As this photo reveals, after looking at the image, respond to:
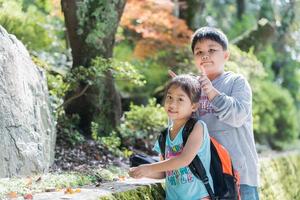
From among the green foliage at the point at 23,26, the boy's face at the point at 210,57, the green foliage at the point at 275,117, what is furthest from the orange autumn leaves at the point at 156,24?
the boy's face at the point at 210,57

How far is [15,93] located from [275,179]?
12.3ft

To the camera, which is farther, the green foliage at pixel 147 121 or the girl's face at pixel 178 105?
the green foliage at pixel 147 121

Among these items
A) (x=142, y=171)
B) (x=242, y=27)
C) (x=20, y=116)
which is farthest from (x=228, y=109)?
(x=242, y=27)

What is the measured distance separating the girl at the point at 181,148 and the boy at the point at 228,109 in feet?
0.38

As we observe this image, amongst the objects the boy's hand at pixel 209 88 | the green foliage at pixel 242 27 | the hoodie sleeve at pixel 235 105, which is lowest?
the hoodie sleeve at pixel 235 105

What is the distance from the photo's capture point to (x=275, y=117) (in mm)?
13477

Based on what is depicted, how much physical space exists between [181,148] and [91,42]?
3.70 meters

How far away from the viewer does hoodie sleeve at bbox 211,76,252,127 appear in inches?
132

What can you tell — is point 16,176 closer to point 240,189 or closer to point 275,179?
point 240,189

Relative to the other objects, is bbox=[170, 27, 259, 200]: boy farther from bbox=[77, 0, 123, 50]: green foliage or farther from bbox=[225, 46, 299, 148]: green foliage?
bbox=[225, 46, 299, 148]: green foliage

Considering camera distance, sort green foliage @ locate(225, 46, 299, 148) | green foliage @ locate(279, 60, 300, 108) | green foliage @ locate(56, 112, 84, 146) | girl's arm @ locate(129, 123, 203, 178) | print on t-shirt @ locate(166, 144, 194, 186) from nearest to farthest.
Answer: girl's arm @ locate(129, 123, 203, 178) < print on t-shirt @ locate(166, 144, 194, 186) < green foliage @ locate(56, 112, 84, 146) < green foliage @ locate(225, 46, 299, 148) < green foliage @ locate(279, 60, 300, 108)

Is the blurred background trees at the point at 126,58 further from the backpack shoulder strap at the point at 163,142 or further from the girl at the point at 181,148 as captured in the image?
the girl at the point at 181,148

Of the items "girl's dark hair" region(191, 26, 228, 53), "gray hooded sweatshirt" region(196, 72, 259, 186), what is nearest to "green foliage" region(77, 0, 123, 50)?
"girl's dark hair" region(191, 26, 228, 53)

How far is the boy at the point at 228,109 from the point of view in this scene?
3369 millimetres
